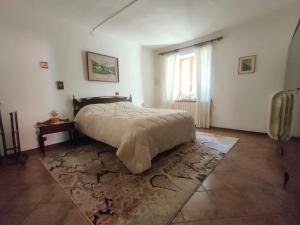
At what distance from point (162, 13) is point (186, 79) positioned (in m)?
2.29

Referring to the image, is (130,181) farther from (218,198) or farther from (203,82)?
(203,82)

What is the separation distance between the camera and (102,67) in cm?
373

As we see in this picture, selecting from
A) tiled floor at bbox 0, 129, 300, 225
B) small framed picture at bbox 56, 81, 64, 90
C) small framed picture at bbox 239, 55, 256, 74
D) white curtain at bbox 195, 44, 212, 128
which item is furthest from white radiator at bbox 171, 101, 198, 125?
small framed picture at bbox 56, 81, 64, 90

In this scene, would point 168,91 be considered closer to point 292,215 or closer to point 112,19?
point 112,19

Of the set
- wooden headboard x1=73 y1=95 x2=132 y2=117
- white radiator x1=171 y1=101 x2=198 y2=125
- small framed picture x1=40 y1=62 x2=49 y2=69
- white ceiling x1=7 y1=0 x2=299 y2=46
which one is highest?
white ceiling x1=7 y1=0 x2=299 y2=46

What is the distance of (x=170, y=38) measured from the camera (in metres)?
4.16

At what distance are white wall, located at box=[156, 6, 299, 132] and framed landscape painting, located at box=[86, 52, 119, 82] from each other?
264 cm

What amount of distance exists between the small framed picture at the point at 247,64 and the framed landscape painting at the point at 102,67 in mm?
3139

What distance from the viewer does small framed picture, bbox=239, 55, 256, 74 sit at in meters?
3.38

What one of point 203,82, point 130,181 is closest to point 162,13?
point 203,82

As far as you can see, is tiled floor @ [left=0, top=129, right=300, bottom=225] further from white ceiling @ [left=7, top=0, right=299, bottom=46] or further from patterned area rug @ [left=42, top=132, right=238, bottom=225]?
white ceiling @ [left=7, top=0, right=299, bottom=46]

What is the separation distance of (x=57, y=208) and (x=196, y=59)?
428 cm

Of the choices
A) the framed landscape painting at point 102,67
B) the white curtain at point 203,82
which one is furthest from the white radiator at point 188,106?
the framed landscape painting at point 102,67

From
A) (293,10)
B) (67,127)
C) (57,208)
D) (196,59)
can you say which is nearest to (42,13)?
(67,127)
